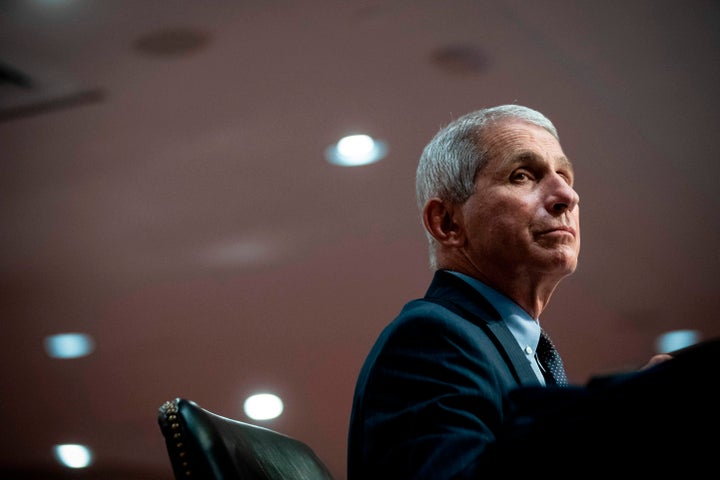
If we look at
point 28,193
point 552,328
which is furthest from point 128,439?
point 552,328

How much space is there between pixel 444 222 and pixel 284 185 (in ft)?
11.4

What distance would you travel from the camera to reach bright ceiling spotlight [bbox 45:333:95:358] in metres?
5.90

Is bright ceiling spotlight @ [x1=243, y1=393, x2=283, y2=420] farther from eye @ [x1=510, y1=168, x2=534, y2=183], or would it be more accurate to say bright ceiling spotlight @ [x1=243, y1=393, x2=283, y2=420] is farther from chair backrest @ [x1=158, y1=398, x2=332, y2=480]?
chair backrest @ [x1=158, y1=398, x2=332, y2=480]

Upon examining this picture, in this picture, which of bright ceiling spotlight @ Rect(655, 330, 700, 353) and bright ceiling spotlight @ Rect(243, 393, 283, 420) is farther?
bright ceiling spotlight @ Rect(243, 393, 283, 420)

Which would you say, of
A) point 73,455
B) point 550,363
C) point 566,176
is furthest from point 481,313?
point 73,455

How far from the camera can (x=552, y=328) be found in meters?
5.90

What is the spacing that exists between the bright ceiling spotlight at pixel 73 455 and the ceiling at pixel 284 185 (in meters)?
0.16

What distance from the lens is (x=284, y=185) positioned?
4855 millimetres

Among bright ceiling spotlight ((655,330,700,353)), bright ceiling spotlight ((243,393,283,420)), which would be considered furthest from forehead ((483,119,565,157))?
bright ceiling spotlight ((243,393,283,420))

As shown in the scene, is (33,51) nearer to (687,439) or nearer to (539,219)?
(539,219)

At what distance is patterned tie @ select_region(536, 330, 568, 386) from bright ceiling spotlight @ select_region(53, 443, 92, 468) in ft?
20.7

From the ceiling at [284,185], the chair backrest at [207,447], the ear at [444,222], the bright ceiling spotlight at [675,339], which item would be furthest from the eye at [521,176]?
the bright ceiling spotlight at [675,339]

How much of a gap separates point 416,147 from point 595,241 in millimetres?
1289

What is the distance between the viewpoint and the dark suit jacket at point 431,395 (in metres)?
0.88
